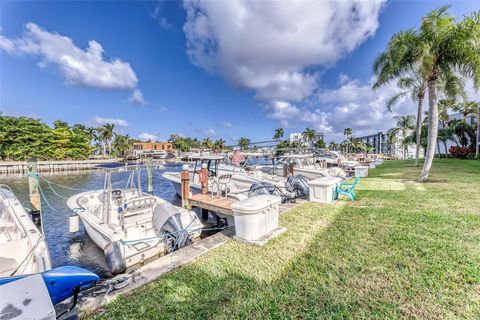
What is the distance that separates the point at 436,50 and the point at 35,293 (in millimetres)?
14632

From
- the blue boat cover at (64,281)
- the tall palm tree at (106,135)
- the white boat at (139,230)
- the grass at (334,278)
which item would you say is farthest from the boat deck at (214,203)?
the tall palm tree at (106,135)

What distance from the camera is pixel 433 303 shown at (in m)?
2.56

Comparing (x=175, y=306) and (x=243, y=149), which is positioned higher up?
(x=243, y=149)

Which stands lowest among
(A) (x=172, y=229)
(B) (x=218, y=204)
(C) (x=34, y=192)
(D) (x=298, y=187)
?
(A) (x=172, y=229)

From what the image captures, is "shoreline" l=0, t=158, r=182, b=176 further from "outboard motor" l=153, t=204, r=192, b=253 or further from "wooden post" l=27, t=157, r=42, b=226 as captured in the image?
"outboard motor" l=153, t=204, r=192, b=253

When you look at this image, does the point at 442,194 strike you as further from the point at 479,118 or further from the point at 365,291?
the point at 479,118

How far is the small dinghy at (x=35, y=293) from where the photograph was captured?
4.83ft

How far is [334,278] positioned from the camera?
3141 mm

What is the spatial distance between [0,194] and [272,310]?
36.7 ft

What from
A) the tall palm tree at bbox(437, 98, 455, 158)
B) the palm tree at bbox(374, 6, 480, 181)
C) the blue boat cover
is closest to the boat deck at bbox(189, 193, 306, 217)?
the blue boat cover

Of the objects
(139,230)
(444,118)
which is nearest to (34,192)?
(139,230)

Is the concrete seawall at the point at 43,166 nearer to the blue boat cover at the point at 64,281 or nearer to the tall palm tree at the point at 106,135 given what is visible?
the tall palm tree at the point at 106,135

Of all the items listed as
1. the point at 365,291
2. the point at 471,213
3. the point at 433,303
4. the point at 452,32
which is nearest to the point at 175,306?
the point at 365,291

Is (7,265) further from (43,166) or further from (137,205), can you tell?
(43,166)
